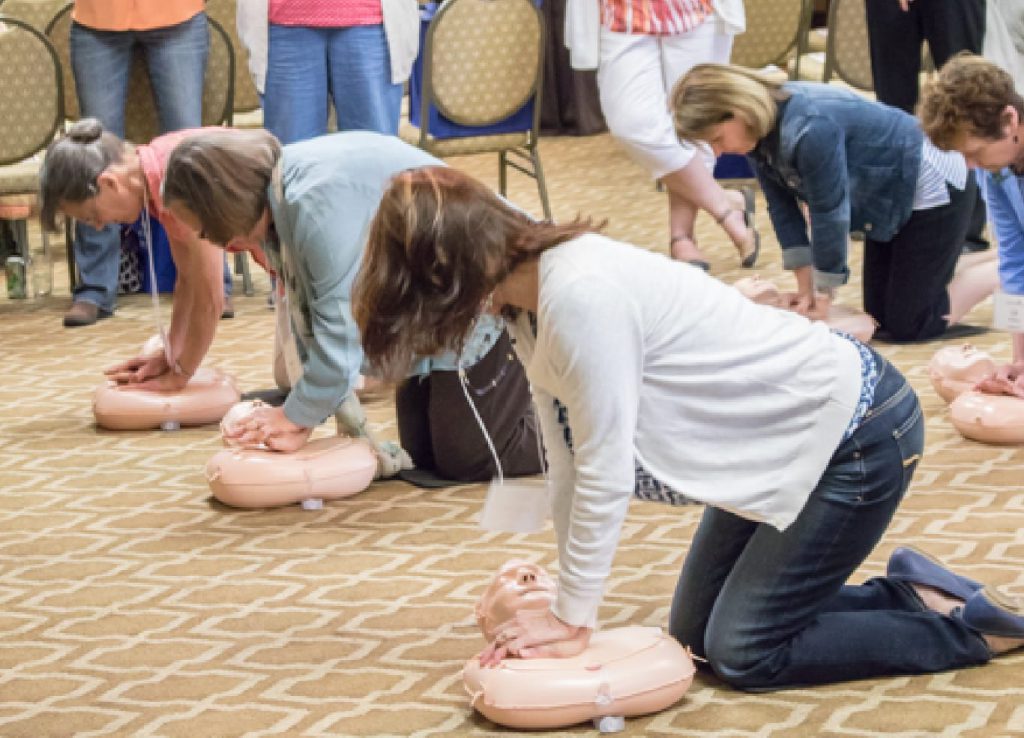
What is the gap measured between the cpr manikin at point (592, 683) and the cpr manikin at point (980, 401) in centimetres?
146

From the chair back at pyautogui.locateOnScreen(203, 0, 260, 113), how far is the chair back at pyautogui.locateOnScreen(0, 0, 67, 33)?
2.01ft

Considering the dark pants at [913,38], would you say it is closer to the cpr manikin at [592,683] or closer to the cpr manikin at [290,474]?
the cpr manikin at [290,474]

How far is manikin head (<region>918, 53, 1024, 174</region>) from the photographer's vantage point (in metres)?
3.42

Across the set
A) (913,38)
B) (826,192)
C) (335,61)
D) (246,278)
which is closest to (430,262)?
(826,192)

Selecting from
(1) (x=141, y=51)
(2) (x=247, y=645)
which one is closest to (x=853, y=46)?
(1) (x=141, y=51)

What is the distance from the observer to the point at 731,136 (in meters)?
4.30

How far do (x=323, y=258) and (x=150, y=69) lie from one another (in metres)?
2.16

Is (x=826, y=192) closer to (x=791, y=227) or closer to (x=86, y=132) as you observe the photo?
(x=791, y=227)

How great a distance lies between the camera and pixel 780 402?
2.46 m

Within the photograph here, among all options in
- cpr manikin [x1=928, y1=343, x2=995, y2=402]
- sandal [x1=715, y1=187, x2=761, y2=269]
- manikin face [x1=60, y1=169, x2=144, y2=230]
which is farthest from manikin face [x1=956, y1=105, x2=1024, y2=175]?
sandal [x1=715, y1=187, x2=761, y2=269]

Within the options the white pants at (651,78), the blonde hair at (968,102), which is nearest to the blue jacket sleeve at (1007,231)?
the blonde hair at (968,102)

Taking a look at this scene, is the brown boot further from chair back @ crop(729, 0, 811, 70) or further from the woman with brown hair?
chair back @ crop(729, 0, 811, 70)

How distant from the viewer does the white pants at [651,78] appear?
5594 mm

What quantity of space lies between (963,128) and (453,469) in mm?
1229
